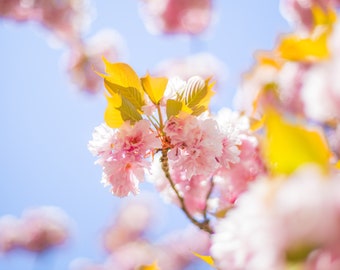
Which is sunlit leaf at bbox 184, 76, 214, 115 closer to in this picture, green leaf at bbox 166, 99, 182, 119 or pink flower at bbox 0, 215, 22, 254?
green leaf at bbox 166, 99, 182, 119

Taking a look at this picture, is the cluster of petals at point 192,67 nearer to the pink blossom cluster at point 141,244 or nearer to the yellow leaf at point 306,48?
the pink blossom cluster at point 141,244

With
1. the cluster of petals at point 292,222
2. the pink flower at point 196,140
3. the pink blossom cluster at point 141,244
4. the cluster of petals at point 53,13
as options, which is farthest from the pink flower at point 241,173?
the cluster of petals at point 53,13

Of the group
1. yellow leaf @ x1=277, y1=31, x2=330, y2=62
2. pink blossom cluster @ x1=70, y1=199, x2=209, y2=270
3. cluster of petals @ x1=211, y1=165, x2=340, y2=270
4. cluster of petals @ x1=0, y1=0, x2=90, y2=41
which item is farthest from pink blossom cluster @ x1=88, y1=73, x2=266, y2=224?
cluster of petals @ x1=0, y1=0, x2=90, y2=41

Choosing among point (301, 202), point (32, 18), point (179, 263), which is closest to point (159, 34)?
point (32, 18)

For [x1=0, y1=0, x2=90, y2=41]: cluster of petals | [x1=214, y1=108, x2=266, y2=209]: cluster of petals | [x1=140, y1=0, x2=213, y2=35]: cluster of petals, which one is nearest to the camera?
[x1=214, y1=108, x2=266, y2=209]: cluster of petals

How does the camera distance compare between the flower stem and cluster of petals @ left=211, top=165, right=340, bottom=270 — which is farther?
the flower stem

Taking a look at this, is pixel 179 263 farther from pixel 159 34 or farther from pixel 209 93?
pixel 209 93
